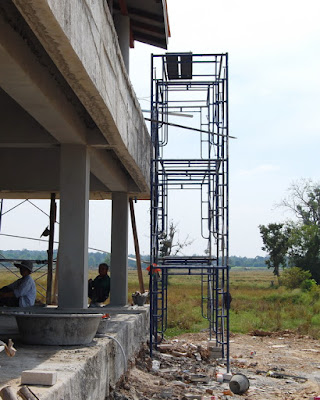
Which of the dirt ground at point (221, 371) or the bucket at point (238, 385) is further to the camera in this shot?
the bucket at point (238, 385)

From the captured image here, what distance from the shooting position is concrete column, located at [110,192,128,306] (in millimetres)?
12602

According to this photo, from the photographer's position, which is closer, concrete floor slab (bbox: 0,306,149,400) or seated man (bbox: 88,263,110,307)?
concrete floor slab (bbox: 0,306,149,400)

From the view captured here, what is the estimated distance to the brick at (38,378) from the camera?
164 inches

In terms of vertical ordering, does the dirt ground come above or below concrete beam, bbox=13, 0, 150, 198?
below

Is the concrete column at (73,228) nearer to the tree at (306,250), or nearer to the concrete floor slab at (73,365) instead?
the concrete floor slab at (73,365)

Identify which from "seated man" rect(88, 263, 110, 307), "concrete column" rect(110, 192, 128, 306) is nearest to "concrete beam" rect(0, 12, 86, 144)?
"concrete column" rect(110, 192, 128, 306)

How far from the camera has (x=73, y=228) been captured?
8070 millimetres

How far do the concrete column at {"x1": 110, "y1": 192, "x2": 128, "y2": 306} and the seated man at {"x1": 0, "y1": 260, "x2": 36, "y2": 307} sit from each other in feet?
9.68

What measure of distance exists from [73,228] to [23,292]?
197cm

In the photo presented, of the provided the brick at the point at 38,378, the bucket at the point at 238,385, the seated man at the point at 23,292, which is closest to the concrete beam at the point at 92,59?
the seated man at the point at 23,292

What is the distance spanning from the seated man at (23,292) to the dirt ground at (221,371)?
202cm

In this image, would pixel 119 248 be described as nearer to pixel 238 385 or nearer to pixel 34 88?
pixel 238 385

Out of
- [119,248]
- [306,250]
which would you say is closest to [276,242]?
[306,250]

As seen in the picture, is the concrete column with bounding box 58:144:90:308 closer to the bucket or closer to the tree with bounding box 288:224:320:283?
the bucket
